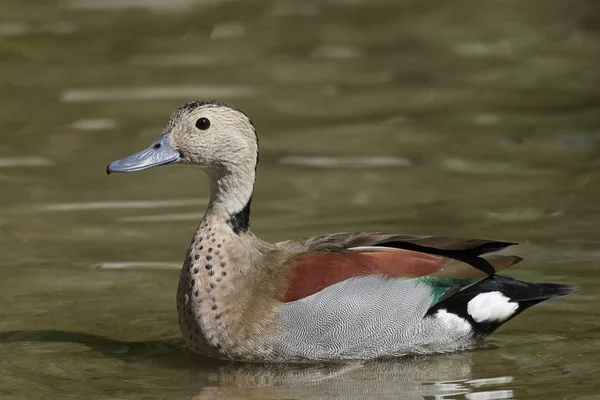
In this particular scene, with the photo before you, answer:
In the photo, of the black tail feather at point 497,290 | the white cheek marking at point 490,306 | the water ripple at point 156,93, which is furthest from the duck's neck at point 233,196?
the water ripple at point 156,93

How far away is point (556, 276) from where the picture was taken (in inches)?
372

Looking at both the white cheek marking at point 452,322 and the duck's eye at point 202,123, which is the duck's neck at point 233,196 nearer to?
the duck's eye at point 202,123

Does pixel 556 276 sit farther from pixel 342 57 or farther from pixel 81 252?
pixel 342 57

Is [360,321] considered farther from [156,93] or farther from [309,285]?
[156,93]

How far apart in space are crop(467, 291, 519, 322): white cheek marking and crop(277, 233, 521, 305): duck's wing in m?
0.13

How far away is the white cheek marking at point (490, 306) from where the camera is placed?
8266 mm

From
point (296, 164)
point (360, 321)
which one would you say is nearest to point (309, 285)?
point (360, 321)

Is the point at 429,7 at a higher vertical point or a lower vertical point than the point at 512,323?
higher

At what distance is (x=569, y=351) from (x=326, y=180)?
4384 mm

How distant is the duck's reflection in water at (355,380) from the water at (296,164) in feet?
0.06

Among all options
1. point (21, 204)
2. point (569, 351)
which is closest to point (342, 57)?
point (21, 204)

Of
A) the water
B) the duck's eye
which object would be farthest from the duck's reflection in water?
the duck's eye

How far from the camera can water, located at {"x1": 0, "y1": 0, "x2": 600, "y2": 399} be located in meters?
8.05

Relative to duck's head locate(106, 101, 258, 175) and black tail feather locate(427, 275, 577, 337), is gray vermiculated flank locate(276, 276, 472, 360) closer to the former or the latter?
black tail feather locate(427, 275, 577, 337)
